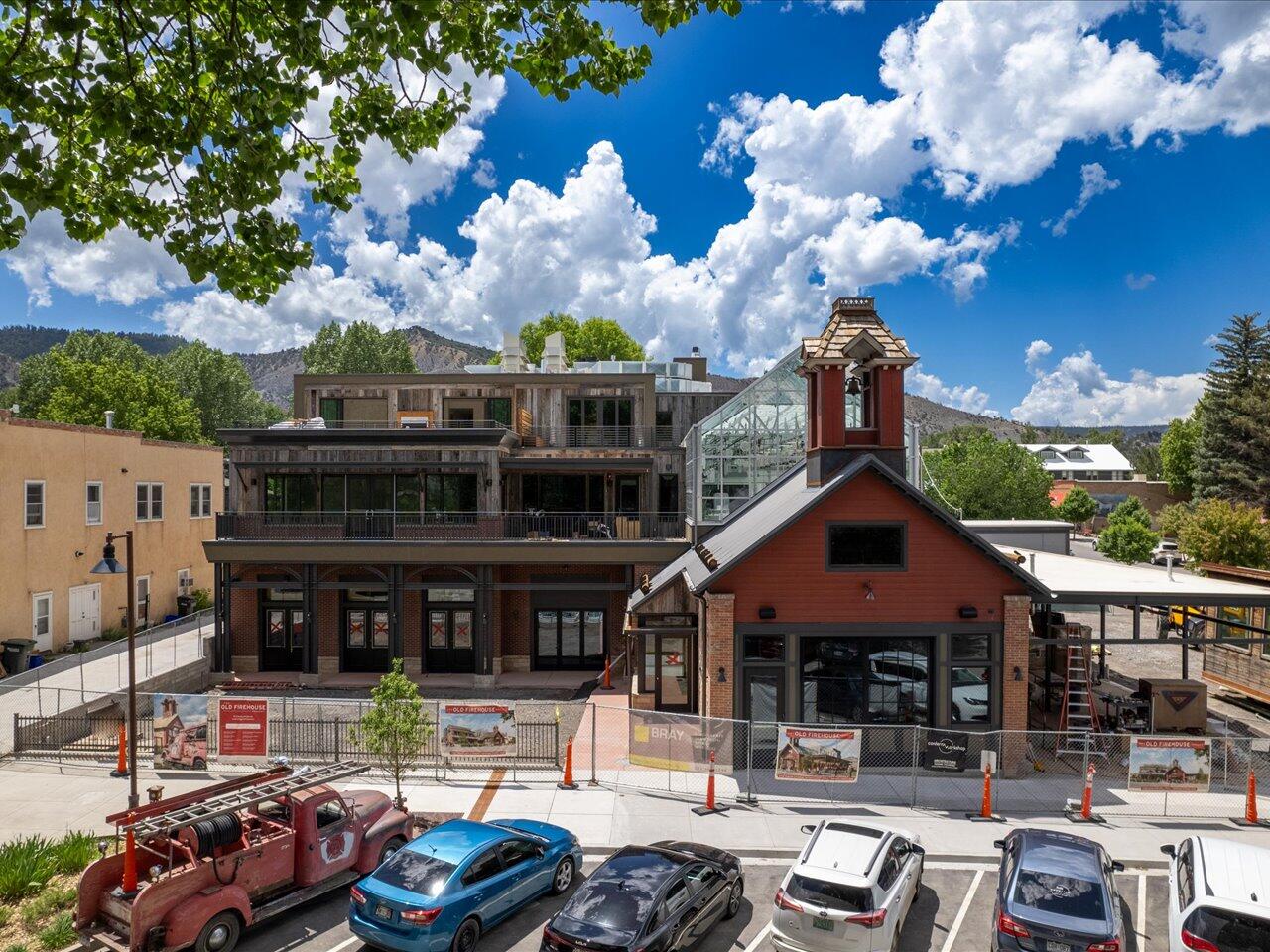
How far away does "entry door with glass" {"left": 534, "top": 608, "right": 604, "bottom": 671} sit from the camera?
95.3ft

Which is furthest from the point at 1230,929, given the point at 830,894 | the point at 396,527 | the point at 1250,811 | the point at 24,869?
the point at 396,527

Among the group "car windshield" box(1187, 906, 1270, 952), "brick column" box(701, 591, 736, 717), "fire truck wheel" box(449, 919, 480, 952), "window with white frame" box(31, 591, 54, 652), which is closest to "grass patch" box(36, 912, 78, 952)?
"fire truck wheel" box(449, 919, 480, 952)

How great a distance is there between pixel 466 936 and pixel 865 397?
49.1 ft

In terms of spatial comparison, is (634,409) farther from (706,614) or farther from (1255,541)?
(1255,541)

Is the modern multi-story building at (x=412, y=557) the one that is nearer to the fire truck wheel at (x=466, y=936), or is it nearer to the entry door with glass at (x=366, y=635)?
the entry door with glass at (x=366, y=635)

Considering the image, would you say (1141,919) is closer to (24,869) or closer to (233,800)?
(233,800)

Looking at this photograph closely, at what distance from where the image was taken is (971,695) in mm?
18547

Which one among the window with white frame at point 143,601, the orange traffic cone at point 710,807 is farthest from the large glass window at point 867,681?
the window with white frame at point 143,601

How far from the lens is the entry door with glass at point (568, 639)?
95.3 feet

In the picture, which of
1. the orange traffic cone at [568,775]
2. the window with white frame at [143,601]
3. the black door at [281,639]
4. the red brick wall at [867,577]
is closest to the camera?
the orange traffic cone at [568,775]

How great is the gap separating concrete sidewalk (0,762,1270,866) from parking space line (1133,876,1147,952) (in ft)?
3.15

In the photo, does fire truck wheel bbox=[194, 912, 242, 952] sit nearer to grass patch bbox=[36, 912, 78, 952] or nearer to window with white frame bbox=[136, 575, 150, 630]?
grass patch bbox=[36, 912, 78, 952]

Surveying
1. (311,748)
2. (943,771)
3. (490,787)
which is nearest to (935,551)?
(943,771)

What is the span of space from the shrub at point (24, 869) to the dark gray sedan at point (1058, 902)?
1403 cm
